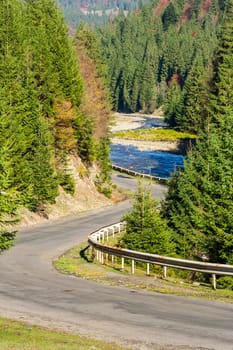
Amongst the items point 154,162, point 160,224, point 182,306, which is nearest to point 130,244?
point 160,224

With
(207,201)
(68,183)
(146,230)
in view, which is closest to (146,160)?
(68,183)

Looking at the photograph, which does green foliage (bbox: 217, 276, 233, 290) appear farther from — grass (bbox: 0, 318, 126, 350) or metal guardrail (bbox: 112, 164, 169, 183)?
metal guardrail (bbox: 112, 164, 169, 183)

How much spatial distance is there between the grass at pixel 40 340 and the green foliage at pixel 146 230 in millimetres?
13259

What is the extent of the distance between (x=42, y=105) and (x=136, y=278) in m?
30.6

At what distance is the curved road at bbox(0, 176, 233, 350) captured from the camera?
1284cm

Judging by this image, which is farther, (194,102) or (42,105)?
(194,102)

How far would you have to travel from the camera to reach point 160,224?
26906 millimetres

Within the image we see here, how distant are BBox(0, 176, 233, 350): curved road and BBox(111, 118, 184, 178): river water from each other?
54.7 metres

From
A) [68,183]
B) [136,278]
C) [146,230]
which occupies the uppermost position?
[146,230]

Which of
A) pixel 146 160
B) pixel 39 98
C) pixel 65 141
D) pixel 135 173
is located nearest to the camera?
pixel 39 98

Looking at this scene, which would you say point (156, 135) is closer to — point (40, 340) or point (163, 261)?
point (163, 261)

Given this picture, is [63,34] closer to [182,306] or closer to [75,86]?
[75,86]

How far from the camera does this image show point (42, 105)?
49344 millimetres

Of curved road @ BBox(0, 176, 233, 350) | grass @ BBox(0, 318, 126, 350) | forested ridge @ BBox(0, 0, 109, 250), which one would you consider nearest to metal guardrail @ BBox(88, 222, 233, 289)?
curved road @ BBox(0, 176, 233, 350)
